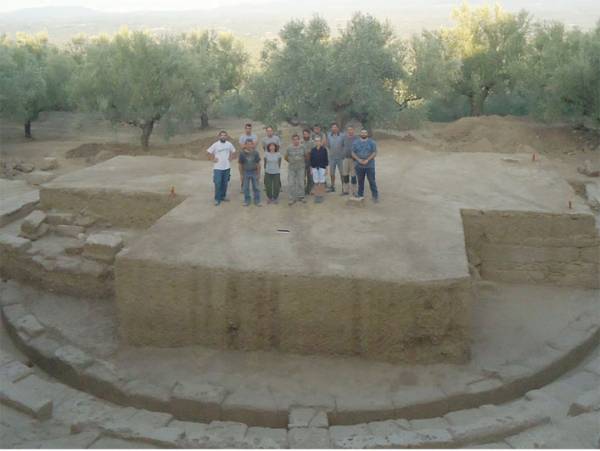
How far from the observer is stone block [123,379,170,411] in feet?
25.0

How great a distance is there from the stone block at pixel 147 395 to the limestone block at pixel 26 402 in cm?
99

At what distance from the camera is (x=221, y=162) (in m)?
10.7

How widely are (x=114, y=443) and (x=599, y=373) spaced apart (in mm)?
6058

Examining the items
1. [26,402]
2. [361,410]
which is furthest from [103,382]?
[361,410]

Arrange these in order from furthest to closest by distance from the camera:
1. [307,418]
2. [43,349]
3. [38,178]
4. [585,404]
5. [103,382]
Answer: [38,178]
[43,349]
[103,382]
[307,418]
[585,404]

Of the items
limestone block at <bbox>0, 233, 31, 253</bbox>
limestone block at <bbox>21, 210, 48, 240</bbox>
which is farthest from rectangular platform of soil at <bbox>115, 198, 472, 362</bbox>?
limestone block at <bbox>21, 210, 48, 240</bbox>

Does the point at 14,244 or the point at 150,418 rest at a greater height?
the point at 14,244

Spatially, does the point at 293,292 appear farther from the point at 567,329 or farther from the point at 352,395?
the point at 567,329

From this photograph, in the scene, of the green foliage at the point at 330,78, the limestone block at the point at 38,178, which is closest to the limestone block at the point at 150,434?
the limestone block at the point at 38,178

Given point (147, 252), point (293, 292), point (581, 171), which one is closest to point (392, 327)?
point (293, 292)

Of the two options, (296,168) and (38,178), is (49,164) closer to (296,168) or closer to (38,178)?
(38,178)

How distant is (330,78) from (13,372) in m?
14.2

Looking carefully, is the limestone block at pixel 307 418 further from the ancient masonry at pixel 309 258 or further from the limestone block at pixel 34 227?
the limestone block at pixel 34 227

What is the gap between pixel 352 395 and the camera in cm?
761
